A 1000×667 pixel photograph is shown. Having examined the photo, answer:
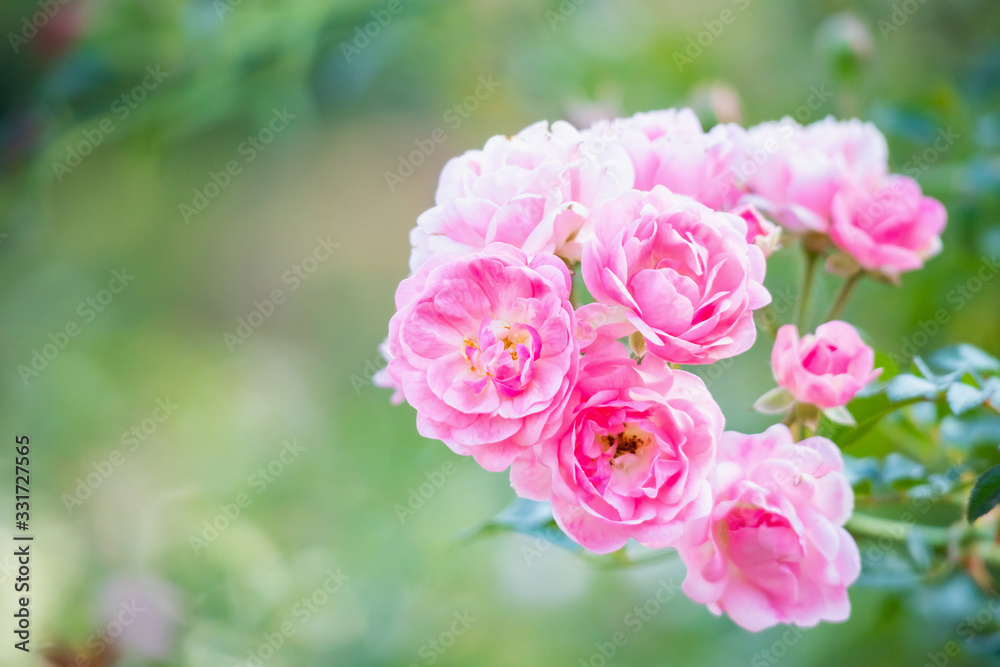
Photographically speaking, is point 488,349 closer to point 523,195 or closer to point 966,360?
point 523,195

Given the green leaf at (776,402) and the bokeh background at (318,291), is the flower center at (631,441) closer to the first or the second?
the green leaf at (776,402)

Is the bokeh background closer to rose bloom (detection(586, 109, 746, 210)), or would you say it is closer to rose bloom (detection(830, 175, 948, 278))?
rose bloom (detection(830, 175, 948, 278))

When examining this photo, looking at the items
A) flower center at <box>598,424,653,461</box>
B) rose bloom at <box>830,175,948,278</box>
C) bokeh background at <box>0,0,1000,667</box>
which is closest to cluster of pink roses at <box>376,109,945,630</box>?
flower center at <box>598,424,653,461</box>

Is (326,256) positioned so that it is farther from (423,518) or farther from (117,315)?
(423,518)

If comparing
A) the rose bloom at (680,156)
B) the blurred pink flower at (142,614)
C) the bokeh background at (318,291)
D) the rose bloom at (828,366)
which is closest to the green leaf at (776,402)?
the rose bloom at (828,366)

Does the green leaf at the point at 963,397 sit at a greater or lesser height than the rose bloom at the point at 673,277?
lesser

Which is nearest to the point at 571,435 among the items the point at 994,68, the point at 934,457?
the point at 934,457
